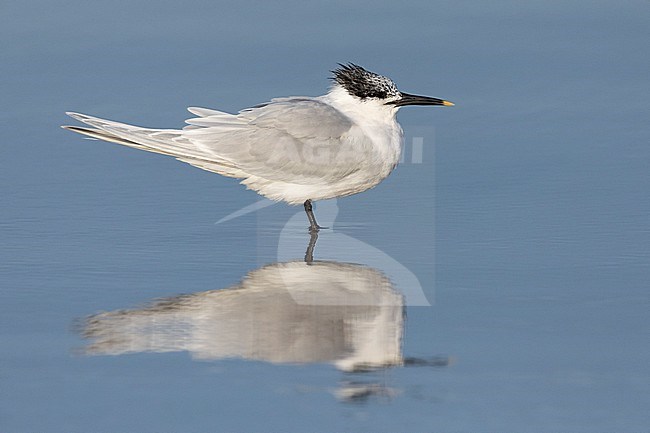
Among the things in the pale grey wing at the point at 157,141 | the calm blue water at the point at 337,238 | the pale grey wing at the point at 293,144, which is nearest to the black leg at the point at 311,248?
the calm blue water at the point at 337,238

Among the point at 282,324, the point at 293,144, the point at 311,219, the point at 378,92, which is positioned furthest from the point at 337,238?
the point at 282,324

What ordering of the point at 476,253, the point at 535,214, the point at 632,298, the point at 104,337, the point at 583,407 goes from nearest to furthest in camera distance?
1. the point at 583,407
2. the point at 104,337
3. the point at 632,298
4. the point at 476,253
5. the point at 535,214

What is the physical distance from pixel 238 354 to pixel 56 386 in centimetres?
66

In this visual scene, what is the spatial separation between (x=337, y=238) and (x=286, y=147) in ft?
2.04

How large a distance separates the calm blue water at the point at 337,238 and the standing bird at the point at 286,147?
0.18 meters

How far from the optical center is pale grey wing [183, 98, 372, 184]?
Answer: 6930 millimetres

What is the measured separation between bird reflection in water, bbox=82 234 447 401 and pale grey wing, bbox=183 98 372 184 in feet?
3.60

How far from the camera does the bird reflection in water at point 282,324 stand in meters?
4.81

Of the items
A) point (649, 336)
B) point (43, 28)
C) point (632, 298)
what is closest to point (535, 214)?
point (632, 298)

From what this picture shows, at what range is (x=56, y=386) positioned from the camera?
14.8ft

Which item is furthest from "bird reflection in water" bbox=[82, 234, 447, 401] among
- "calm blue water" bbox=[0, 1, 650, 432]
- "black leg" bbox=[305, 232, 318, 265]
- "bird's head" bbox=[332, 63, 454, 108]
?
"bird's head" bbox=[332, 63, 454, 108]

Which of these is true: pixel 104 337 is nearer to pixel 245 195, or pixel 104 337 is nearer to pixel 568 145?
pixel 245 195

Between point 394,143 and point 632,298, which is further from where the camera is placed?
point 394,143

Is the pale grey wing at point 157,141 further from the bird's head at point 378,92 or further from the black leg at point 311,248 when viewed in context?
the bird's head at point 378,92
